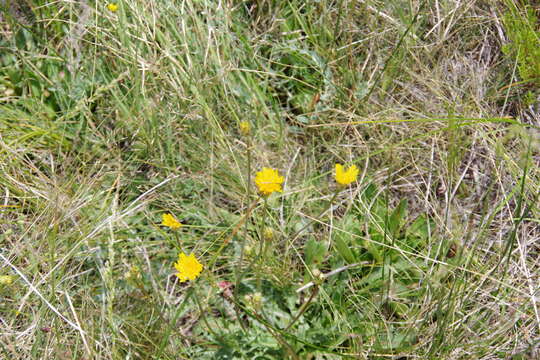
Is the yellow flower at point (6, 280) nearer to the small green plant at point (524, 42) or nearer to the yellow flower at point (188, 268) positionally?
the yellow flower at point (188, 268)

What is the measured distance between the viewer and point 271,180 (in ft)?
4.08

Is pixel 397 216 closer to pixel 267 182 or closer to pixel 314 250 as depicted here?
pixel 314 250

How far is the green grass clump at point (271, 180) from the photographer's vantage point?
142 cm

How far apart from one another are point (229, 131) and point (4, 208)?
0.78 meters

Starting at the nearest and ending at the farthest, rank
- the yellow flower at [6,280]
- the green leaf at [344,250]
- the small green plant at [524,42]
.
A: the yellow flower at [6,280], the green leaf at [344,250], the small green plant at [524,42]

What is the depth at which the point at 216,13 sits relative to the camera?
1895 millimetres

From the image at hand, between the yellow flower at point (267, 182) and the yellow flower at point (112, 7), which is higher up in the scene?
the yellow flower at point (112, 7)

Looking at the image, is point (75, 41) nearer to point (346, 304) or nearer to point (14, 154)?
point (14, 154)

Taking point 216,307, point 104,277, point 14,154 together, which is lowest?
point 216,307

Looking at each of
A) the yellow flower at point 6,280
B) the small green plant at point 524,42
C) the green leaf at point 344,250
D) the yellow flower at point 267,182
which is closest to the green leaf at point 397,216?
the green leaf at point 344,250

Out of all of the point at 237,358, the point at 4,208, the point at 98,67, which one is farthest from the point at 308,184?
the point at 4,208

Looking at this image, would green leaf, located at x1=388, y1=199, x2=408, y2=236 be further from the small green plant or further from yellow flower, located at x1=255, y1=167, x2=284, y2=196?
the small green plant

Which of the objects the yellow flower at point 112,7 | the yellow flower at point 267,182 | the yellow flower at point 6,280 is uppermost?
the yellow flower at point 112,7

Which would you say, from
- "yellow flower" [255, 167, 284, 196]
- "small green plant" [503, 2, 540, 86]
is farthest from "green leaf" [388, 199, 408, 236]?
"small green plant" [503, 2, 540, 86]
